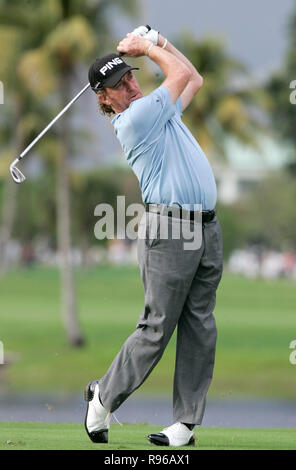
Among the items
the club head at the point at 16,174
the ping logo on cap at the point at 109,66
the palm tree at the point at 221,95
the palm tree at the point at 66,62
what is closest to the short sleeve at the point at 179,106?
the ping logo on cap at the point at 109,66

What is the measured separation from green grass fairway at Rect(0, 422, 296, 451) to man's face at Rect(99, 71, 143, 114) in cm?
197

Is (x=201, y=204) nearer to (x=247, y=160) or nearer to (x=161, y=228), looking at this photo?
(x=161, y=228)

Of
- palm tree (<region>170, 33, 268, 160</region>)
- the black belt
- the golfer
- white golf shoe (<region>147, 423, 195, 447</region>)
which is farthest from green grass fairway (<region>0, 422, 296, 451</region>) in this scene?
palm tree (<region>170, 33, 268, 160</region>)

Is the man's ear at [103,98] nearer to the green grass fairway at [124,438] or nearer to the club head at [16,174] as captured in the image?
the club head at [16,174]

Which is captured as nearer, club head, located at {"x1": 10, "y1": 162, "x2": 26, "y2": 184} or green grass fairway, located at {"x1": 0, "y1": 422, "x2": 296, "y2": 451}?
green grass fairway, located at {"x1": 0, "y1": 422, "x2": 296, "y2": 451}

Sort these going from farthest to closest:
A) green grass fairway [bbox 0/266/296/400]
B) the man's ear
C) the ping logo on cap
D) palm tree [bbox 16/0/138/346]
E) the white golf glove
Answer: palm tree [bbox 16/0/138/346] → green grass fairway [bbox 0/266/296/400] → the white golf glove → the man's ear → the ping logo on cap

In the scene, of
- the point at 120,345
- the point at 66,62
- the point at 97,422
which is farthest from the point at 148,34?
Result: the point at 120,345

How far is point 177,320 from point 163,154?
0.97m

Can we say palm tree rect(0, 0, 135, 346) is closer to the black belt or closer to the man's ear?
the man's ear

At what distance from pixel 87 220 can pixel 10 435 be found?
78089mm

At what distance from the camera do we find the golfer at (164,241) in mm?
6059

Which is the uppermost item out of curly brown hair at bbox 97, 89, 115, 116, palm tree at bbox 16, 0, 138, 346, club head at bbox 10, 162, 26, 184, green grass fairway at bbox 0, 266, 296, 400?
palm tree at bbox 16, 0, 138, 346

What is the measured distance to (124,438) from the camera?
6.60 m

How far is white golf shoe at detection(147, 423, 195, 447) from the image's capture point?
6.26 m
